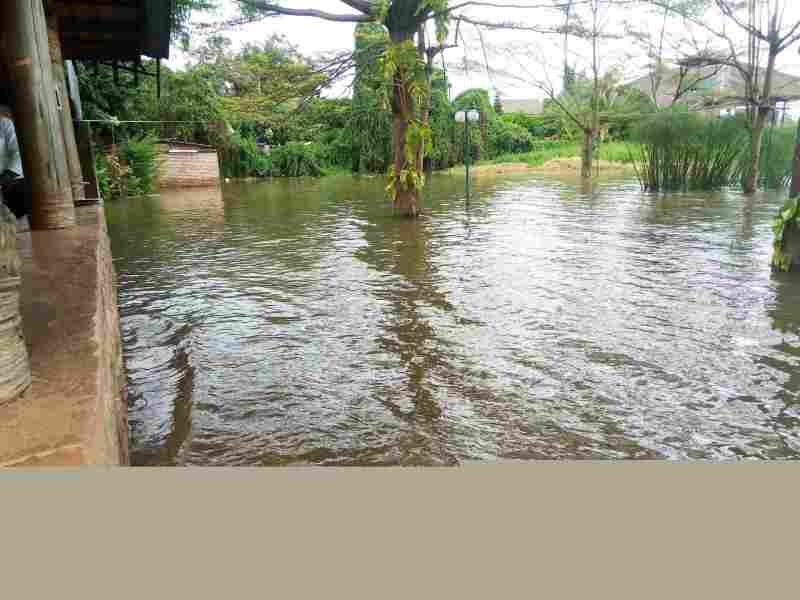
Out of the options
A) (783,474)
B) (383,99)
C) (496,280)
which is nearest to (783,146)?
(383,99)

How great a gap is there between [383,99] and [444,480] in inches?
387

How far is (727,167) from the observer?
1496cm

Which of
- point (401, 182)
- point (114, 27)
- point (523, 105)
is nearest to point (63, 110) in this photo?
point (114, 27)

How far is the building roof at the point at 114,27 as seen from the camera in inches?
296

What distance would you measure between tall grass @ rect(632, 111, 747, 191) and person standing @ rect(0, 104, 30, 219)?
13286 mm

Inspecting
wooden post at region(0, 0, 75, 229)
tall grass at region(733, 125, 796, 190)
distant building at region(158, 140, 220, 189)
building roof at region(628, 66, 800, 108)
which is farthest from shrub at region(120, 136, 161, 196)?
tall grass at region(733, 125, 796, 190)

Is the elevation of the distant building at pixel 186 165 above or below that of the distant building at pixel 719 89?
below

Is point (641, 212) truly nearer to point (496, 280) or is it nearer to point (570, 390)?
point (496, 280)

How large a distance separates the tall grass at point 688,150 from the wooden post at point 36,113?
13.4 metres

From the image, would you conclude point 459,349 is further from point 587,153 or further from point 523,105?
point 523,105

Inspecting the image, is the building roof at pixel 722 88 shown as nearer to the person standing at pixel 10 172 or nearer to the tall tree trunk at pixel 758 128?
the tall tree trunk at pixel 758 128

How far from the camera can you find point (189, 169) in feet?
65.8

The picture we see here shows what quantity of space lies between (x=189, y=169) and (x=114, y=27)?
11577 mm

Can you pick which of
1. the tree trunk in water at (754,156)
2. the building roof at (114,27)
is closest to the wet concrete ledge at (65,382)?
the building roof at (114,27)
